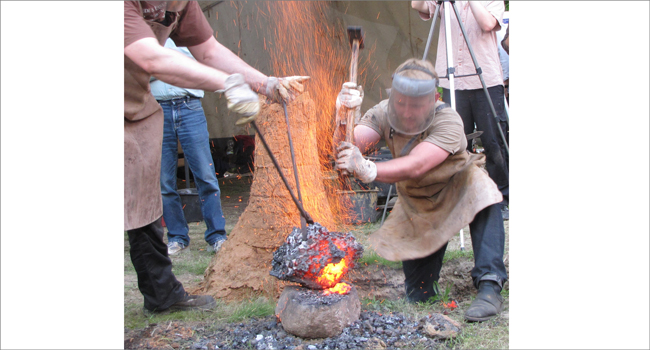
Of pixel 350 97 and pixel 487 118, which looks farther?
pixel 487 118

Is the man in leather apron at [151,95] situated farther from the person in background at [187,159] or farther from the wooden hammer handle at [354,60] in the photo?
the person in background at [187,159]

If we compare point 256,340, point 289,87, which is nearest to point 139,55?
point 289,87

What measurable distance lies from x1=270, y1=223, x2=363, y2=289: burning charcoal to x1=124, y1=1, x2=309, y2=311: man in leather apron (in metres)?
0.63

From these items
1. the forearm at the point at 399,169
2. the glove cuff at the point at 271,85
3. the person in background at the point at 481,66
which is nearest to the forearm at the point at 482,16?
the person in background at the point at 481,66

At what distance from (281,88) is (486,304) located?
1.46m

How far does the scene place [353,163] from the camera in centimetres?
231

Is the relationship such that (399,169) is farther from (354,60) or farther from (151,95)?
(151,95)

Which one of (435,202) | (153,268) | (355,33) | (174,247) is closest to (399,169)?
(435,202)

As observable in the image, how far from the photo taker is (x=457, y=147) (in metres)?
2.54

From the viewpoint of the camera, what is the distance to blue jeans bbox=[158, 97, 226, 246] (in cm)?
385

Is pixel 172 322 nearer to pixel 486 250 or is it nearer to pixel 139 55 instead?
pixel 139 55

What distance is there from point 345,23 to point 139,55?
3.72 m

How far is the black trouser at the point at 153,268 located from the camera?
254 centimetres

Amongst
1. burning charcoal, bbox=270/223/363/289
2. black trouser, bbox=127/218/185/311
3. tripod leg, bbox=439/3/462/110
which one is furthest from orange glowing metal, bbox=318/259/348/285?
tripod leg, bbox=439/3/462/110
